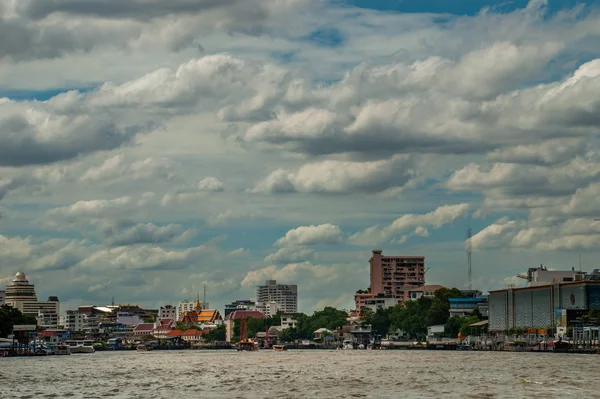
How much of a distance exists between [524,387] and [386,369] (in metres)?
45.0

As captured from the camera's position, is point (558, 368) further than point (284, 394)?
Yes

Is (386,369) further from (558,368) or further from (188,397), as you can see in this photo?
(188,397)

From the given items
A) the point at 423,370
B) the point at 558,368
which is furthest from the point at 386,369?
the point at 558,368

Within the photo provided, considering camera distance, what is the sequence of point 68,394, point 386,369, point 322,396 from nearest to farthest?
point 322,396
point 68,394
point 386,369

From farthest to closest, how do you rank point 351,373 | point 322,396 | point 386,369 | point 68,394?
point 386,369
point 351,373
point 68,394
point 322,396

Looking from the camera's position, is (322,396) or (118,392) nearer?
(322,396)

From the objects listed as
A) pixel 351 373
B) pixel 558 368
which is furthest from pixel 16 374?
pixel 558 368

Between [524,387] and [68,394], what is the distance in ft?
138

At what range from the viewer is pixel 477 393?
98500 millimetres

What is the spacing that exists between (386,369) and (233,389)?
145 feet

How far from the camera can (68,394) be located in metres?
104

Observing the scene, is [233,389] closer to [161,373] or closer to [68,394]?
[68,394]

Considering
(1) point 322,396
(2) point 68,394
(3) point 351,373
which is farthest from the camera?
(3) point 351,373

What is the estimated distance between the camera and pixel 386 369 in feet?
488
